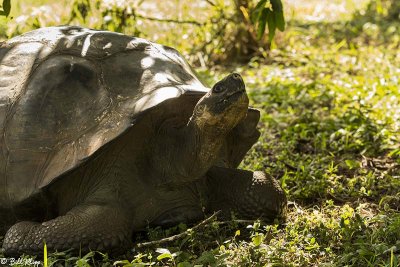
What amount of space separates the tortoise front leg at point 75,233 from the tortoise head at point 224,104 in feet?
2.01

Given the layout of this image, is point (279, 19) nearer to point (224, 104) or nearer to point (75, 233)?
point (224, 104)

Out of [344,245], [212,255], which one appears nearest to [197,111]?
[212,255]

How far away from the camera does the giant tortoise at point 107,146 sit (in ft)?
10.2

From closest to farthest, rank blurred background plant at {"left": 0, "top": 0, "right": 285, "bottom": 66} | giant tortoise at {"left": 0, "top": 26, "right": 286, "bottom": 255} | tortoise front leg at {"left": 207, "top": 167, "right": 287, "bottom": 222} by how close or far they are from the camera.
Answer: giant tortoise at {"left": 0, "top": 26, "right": 286, "bottom": 255} < tortoise front leg at {"left": 207, "top": 167, "right": 287, "bottom": 222} < blurred background plant at {"left": 0, "top": 0, "right": 285, "bottom": 66}

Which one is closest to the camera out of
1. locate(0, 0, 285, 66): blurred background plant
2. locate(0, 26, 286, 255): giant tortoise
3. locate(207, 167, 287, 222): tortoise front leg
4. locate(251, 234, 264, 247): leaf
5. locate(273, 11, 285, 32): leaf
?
locate(251, 234, 264, 247): leaf

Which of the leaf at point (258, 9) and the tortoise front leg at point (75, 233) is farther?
the leaf at point (258, 9)

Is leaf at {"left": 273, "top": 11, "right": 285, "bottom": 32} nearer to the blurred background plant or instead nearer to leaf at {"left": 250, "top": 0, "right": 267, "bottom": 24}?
leaf at {"left": 250, "top": 0, "right": 267, "bottom": 24}

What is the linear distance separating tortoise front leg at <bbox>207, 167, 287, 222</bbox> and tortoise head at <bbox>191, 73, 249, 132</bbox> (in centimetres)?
51

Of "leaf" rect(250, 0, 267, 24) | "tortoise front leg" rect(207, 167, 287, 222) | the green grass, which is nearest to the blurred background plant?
the green grass

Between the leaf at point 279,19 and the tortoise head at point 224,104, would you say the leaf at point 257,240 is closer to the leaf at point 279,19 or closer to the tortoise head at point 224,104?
the tortoise head at point 224,104

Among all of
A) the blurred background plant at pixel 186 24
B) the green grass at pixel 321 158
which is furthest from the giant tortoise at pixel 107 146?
the blurred background plant at pixel 186 24

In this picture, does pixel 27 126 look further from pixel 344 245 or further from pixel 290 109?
pixel 290 109

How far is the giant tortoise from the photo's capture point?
3.10 m

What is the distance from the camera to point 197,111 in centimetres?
314
